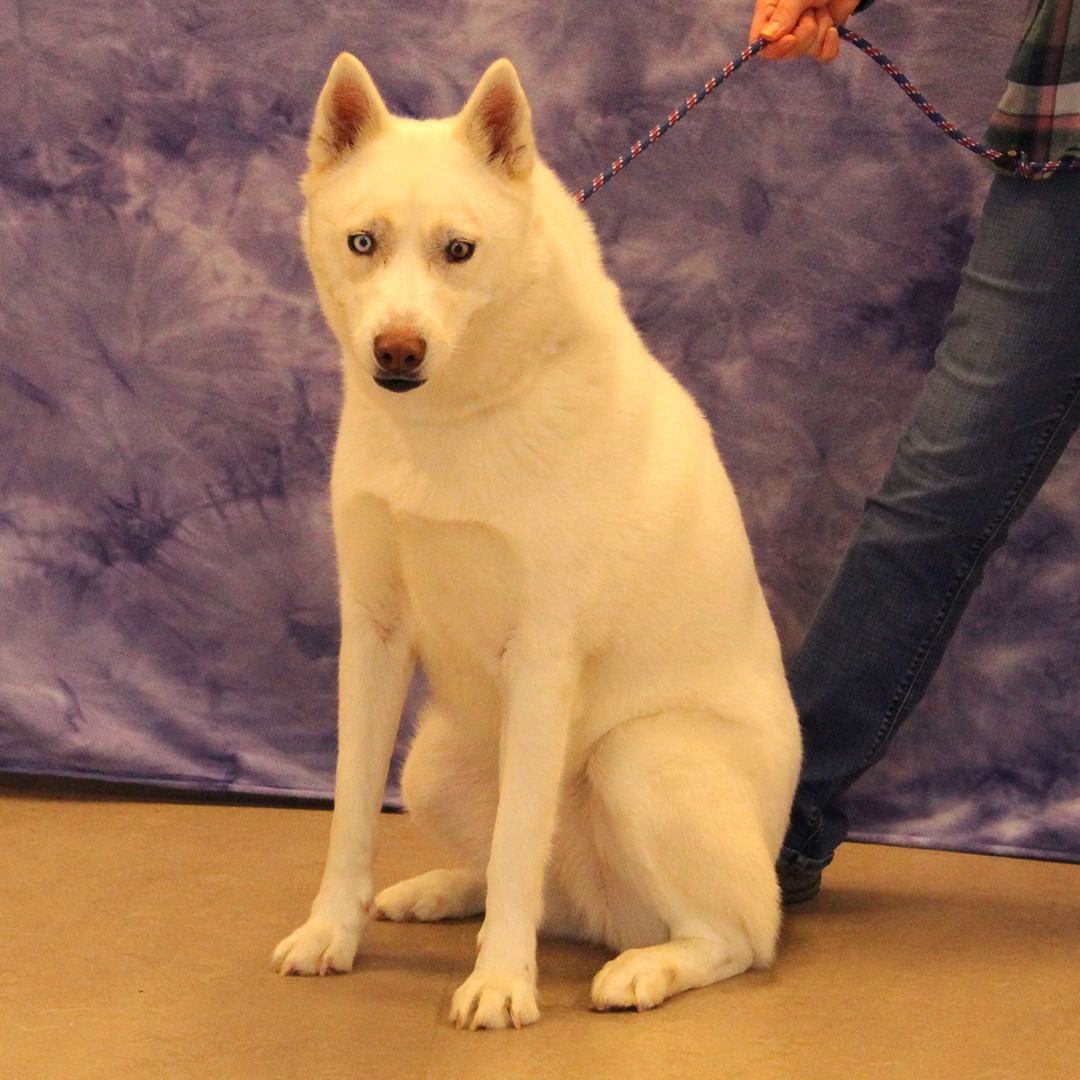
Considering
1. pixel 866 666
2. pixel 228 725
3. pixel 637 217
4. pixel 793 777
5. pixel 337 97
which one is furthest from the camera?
pixel 228 725

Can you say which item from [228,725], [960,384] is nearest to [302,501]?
[228,725]

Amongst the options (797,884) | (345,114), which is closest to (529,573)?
(345,114)

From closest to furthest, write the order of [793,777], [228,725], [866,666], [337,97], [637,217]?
1. [337,97]
2. [793,777]
3. [866,666]
4. [637,217]
5. [228,725]

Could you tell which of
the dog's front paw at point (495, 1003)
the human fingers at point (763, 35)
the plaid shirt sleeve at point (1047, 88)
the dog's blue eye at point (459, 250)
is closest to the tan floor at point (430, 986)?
the dog's front paw at point (495, 1003)

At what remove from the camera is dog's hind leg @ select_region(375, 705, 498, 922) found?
2629 mm

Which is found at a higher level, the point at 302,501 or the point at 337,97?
the point at 337,97

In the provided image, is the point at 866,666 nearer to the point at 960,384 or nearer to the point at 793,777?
the point at 793,777

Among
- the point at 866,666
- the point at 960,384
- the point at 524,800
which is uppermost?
the point at 960,384

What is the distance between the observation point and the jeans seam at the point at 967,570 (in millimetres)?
2650

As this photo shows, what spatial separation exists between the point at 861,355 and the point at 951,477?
63 cm

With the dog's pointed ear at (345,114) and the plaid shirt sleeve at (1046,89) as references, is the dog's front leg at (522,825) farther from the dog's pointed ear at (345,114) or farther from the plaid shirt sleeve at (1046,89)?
the plaid shirt sleeve at (1046,89)

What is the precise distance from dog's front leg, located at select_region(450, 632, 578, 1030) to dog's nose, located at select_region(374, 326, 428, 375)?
0.47 m

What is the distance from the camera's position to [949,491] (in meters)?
2.68

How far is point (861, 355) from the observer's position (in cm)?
324
